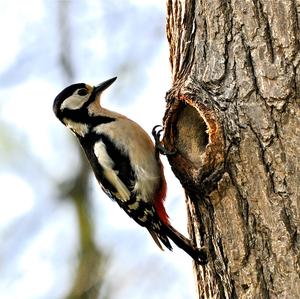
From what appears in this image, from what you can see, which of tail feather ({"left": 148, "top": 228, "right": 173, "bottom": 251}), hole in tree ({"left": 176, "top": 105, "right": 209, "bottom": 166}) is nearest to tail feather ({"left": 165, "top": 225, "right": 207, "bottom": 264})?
tail feather ({"left": 148, "top": 228, "right": 173, "bottom": 251})

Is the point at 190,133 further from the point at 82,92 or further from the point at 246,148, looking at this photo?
the point at 82,92

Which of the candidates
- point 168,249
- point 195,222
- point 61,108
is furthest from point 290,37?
point 61,108

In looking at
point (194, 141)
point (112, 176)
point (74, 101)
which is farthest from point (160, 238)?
point (74, 101)

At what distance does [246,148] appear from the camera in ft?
10.8

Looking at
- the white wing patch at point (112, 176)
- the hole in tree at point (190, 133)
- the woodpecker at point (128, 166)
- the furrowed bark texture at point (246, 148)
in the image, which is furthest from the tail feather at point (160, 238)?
the hole in tree at point (190, 133)

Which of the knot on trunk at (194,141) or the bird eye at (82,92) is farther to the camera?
the bird eye at (82,92)

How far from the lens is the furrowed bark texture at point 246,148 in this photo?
10.6 ft

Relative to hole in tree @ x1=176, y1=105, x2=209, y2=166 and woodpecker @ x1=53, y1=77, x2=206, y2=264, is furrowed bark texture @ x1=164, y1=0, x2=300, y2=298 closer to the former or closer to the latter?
hole in tree @ x1=176, y1=105, x2=209, y2=166

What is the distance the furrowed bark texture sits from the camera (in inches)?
127

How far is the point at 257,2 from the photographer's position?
343 cm

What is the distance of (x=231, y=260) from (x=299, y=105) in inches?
28.8

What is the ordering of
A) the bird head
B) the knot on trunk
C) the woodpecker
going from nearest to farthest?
the knot on trunk, the woodpecker, the bird head

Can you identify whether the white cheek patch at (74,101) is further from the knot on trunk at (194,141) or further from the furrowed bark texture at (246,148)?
the furrowed bark texture at (246,148)

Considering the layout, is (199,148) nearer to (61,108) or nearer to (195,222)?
(195,222)
